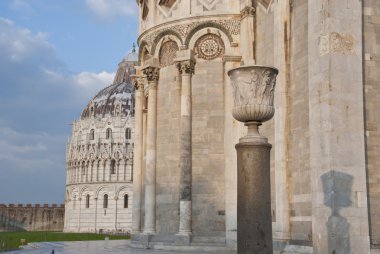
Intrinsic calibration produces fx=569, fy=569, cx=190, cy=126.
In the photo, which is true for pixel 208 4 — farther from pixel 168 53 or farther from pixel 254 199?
pixel 254 199

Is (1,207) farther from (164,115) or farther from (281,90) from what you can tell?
(281,90)

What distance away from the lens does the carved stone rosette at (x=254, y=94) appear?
1106 centimetres

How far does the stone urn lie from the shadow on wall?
4932mm

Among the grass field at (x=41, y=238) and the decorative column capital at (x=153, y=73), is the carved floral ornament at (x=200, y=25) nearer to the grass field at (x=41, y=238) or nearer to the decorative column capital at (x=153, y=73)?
the decorative column capital at (x=153, y=73)

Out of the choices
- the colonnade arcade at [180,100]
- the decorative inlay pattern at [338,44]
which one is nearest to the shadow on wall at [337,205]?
the decorative inlay pattern at [338,44]

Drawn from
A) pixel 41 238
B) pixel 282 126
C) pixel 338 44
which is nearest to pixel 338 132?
pixel 338 44

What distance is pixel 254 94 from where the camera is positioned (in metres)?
11.1

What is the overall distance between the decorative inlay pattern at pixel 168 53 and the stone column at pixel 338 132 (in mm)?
10032

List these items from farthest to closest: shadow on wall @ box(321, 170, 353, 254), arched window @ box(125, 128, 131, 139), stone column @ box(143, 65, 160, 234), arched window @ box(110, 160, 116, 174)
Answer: arched window @ box(125, 128, 131, 139), arched window @ box(110, 160, 116, 174), stone column @ box(143, 65, 160, 234), shadow on wall @ box(321, 170, 353, 254)

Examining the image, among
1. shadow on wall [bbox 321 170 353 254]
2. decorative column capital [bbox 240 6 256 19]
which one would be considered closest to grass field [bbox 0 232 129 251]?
decorative column capital [bbox 240 6 256 19]

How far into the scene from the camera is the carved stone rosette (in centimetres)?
1106

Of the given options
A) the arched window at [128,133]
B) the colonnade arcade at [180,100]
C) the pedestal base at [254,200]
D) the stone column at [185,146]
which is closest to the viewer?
the pedestal base at [254,200]

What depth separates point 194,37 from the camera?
81.7ft

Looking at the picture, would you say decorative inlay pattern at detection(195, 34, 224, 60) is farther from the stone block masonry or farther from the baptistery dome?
the stone block masonry
